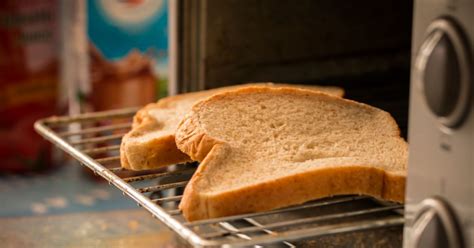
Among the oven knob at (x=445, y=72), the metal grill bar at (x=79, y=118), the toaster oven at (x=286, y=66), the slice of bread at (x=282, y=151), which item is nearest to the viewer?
the oven knob at (x=445, y=72)

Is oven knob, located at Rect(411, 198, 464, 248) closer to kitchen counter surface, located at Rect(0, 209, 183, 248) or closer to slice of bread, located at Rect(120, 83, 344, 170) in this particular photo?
slice of bread, located at Rect(120, 83, 344, 170)

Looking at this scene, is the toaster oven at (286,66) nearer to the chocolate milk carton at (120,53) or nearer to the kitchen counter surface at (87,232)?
the kitchen counter surface at (87,232)

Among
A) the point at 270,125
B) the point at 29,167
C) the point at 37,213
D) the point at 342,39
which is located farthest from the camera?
the point at 29,167

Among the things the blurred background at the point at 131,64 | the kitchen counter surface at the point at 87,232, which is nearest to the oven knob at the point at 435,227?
the blurred background at the point at 131,64

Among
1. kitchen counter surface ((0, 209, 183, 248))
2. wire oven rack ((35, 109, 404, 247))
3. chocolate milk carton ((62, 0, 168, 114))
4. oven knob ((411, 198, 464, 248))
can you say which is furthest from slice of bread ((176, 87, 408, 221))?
chocolate milk carton ((62, 0, 168, 114))

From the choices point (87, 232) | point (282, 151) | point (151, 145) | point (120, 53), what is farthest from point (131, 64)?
point (282, 151)

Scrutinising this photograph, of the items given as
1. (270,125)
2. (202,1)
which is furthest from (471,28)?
(202,1)

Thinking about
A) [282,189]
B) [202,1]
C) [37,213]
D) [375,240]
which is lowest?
[37,213]

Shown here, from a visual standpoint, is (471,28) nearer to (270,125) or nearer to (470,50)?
(470,50)

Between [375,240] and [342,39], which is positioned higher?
[342,39]
